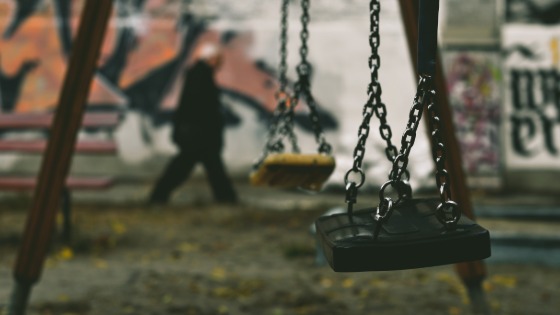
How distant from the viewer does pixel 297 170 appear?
3641 mm

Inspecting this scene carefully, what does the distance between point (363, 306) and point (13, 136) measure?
28.2 ft

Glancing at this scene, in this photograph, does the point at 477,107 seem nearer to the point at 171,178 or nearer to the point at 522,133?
the point at 522,133

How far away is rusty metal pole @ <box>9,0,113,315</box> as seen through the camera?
398 centimetres

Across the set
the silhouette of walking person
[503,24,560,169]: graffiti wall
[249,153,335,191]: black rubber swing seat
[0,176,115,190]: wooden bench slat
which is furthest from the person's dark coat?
[249,153,335,191]: black rubber swing seat

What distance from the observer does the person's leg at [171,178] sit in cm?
1013

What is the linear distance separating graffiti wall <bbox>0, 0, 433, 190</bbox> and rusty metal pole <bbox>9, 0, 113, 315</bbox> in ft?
27.6

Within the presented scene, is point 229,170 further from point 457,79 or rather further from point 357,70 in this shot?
point 457,79

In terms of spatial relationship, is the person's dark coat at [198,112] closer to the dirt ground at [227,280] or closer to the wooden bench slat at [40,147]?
the dirt ground at [227,280]

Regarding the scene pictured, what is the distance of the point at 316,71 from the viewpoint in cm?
1252

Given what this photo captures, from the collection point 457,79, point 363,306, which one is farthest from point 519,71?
point 363,306

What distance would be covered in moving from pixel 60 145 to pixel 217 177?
250 inches

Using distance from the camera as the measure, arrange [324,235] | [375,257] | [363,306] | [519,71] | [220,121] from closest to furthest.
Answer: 1. [375,257]
2. [324,235]
3. [363,306]
4. [220,121]
5. [519,71]

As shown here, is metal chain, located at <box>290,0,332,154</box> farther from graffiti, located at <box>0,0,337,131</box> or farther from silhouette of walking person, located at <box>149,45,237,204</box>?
graffiti, located at <box>0,0,337,131</box>

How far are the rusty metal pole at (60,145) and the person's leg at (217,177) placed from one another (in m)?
6.28
